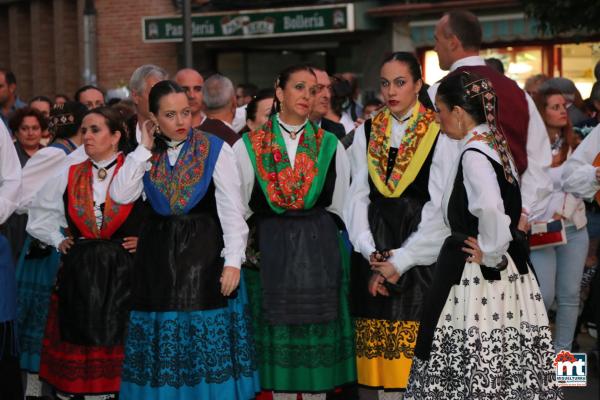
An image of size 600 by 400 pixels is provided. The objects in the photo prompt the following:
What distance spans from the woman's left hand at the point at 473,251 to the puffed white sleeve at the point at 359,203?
3.73ft

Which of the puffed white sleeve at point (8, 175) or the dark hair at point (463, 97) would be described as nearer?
the dark hair at point (463, 97)

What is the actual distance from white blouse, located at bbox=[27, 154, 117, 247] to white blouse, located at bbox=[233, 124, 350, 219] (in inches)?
33.7

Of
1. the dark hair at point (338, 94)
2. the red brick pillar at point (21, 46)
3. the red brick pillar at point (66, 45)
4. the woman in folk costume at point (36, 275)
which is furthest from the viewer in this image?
the red brick pillar at point (21, 46)

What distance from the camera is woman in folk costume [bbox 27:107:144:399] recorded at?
23.7 ft

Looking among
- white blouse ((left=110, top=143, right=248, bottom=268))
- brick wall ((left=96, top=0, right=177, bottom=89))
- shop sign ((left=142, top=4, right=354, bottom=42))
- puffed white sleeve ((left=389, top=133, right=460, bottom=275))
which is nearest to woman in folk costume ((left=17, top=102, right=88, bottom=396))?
white blouse ((left=110, top=143, right=248, bottom=268))

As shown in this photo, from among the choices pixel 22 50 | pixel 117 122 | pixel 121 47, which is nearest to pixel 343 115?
pixel 117 122

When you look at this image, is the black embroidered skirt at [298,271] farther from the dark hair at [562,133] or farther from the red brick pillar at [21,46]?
the red brick pillar at [21,46]

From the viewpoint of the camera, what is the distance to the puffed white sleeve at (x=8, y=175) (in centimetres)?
693

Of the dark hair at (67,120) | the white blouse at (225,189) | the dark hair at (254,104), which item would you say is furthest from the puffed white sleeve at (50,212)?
the dark hair at (254,104)

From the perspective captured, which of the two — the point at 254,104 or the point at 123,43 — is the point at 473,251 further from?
the point at 123,43

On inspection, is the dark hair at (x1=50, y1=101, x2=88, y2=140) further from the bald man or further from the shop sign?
the shop sign

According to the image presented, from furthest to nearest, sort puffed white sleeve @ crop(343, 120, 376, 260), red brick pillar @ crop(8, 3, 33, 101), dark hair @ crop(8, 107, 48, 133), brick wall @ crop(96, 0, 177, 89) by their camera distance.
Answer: red brick pillar @ crop(8, 3, 33, 101) < brick wall @ crop(96, 0, 177, 89) < dark hair @ crop(8, 107, 48, 133) < puffed white sleeve @ crop(343, 120, 376, 260)

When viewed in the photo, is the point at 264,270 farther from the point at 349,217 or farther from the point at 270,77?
the point at 270,77

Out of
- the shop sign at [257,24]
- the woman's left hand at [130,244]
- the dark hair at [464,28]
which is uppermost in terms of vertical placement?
the shop sign at [257,24]
